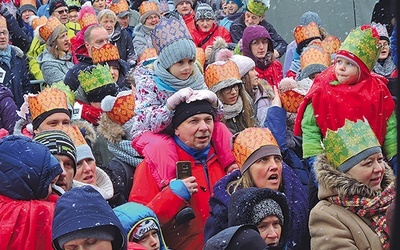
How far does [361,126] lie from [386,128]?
1.25 metres

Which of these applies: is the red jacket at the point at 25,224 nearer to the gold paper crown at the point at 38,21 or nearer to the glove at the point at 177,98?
the glove at the point at 177,98

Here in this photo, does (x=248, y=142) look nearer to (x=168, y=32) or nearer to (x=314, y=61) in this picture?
(x=168, y=32)

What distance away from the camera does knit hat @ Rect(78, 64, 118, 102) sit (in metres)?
8.16

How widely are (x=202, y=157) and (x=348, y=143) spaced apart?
1236 mm

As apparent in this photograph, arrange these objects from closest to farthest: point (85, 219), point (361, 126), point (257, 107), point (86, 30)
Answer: point (85, 219) → point (361, 126) → point (257, 107) → point (86, 30)

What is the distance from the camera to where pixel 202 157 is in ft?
20.2

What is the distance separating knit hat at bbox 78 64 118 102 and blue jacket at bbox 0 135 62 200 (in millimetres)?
3517

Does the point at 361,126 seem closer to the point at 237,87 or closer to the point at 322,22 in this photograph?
the point at 237,87

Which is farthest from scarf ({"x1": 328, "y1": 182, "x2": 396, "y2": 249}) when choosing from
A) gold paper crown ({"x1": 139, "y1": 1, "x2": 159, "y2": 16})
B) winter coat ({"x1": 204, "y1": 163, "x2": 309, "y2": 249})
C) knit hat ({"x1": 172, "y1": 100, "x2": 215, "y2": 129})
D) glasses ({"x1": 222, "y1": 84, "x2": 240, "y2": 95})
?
gold paper crown ({"x1": 139, "y1": 1, "x2": 159, "y2": 16})

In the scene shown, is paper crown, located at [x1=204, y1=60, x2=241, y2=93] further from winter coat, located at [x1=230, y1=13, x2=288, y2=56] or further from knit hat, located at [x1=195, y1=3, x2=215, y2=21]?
knit hat, located at [x1=195, y1=3, x2=215, y2=21]

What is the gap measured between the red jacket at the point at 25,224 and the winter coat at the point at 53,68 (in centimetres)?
635

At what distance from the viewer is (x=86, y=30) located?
1027 cm

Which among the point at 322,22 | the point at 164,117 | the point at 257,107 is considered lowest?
the point at 322,22

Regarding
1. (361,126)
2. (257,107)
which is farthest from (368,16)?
(361,126)
